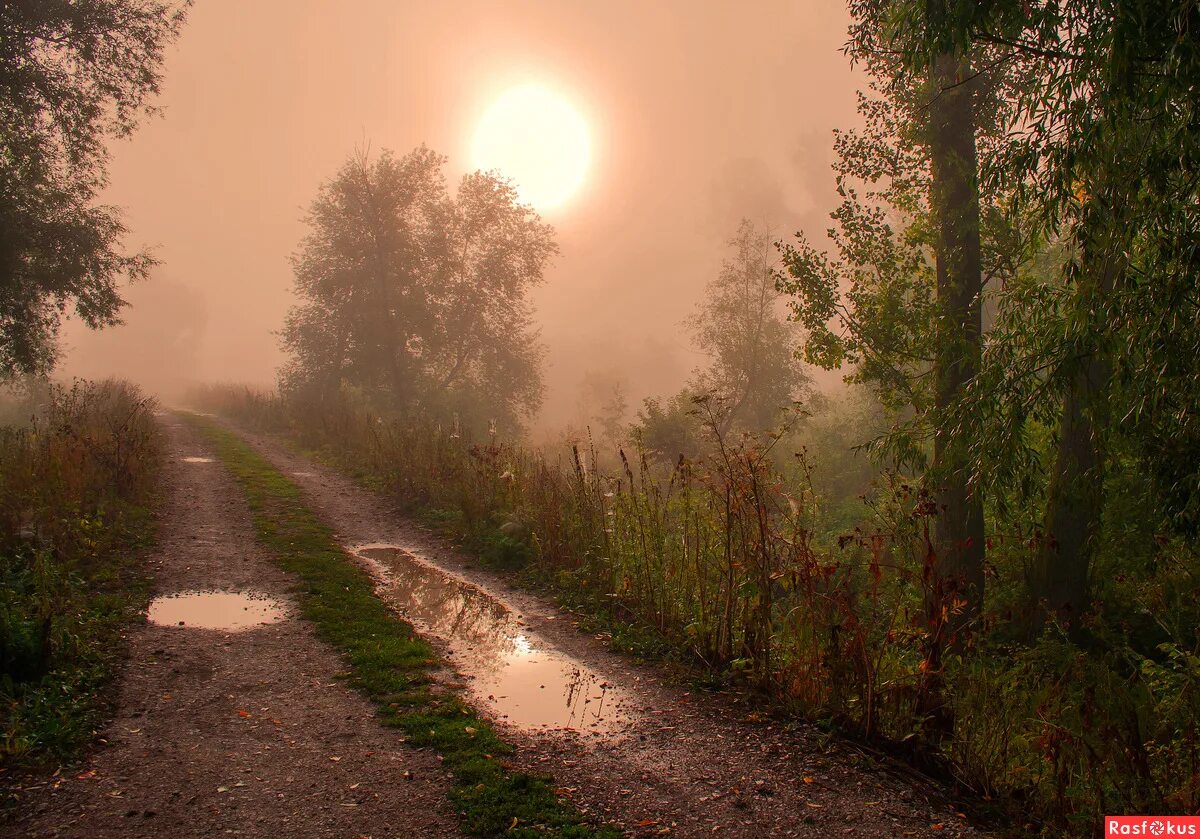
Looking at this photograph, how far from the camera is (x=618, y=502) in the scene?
31.0ft

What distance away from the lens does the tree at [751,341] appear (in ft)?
122

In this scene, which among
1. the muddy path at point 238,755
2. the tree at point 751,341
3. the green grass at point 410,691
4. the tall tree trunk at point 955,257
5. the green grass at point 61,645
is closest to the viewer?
the muddy path at point 238,755

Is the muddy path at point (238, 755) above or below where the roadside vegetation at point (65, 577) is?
below

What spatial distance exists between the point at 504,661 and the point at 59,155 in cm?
1429

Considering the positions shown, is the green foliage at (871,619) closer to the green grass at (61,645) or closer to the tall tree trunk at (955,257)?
the tall tree trunk at (955,257)

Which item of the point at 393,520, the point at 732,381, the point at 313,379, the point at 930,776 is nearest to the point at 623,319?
the point at 732,381

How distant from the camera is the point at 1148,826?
3787 millimetres

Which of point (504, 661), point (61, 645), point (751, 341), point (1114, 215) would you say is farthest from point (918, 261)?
point (751, 341)

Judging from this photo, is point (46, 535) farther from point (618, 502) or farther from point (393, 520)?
point (618, 502)

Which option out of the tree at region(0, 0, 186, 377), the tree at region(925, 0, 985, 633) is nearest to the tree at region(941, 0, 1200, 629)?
the tree at region(925, 0, 985, 633)

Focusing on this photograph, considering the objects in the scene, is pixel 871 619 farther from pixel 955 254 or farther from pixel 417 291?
pixel 417 291

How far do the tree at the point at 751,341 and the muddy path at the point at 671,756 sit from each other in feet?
98.7

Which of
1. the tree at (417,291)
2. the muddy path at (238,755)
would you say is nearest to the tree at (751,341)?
the tree at (417,291)

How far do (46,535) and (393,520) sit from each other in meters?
5.56
